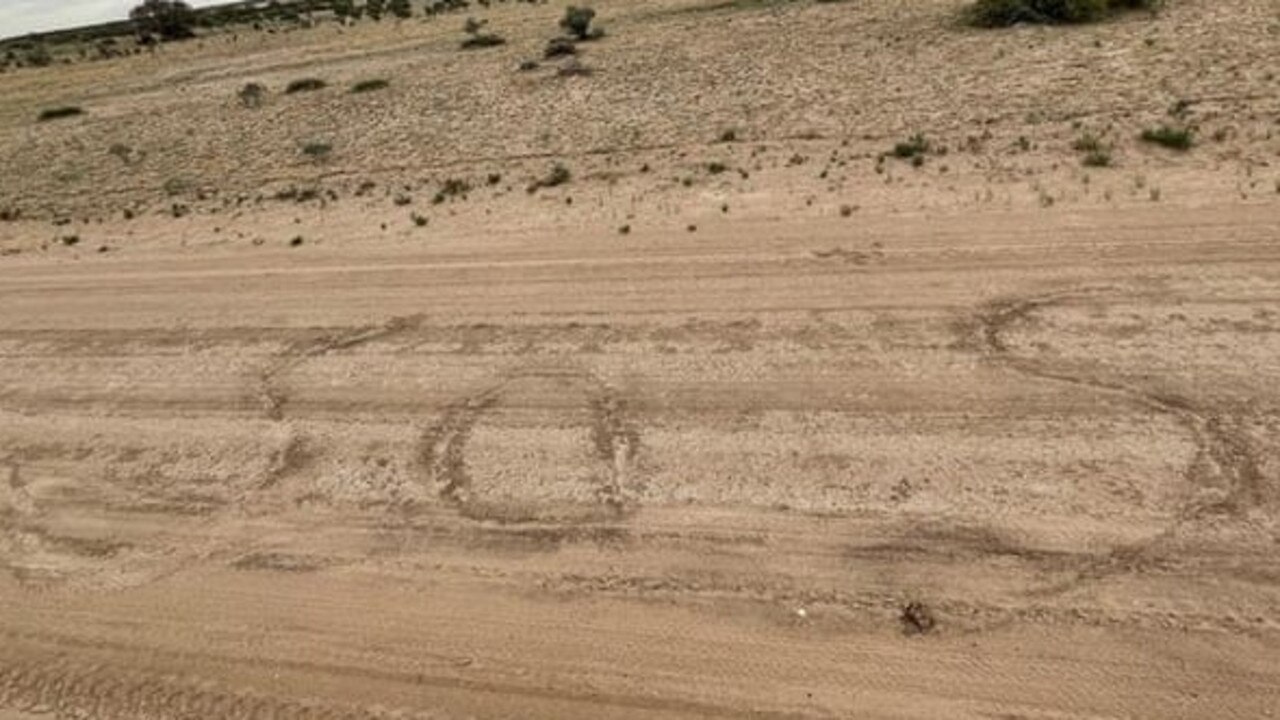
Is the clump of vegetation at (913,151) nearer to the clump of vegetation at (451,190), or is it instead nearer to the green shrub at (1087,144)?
the green shrub at (1087,144)

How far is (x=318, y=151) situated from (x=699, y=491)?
17.1m

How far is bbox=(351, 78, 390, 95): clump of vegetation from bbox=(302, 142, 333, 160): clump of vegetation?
6.73 meters

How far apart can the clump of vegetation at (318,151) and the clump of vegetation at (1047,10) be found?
14730mm

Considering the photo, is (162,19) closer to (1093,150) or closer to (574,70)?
(574,70)

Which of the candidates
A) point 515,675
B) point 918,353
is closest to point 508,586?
point 515,675

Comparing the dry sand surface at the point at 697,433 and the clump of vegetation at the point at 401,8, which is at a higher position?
the clump of vegetation at the point at 401,8

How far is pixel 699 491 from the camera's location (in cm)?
819

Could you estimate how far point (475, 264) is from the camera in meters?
13.7

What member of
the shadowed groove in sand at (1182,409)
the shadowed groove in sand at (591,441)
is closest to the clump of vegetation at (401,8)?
the shadowed groove in sand at (591,441)

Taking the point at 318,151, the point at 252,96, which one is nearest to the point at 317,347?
the point at 318,151

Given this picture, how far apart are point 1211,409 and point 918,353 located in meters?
2.43

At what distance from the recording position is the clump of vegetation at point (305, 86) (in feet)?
104

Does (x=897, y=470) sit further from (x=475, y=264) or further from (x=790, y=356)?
(x=475, y=264)

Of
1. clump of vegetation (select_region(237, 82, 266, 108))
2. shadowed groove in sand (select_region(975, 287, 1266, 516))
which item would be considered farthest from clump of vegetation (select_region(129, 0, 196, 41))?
shadowed groove in sand (select_region(975, 287, 1266, 516))
